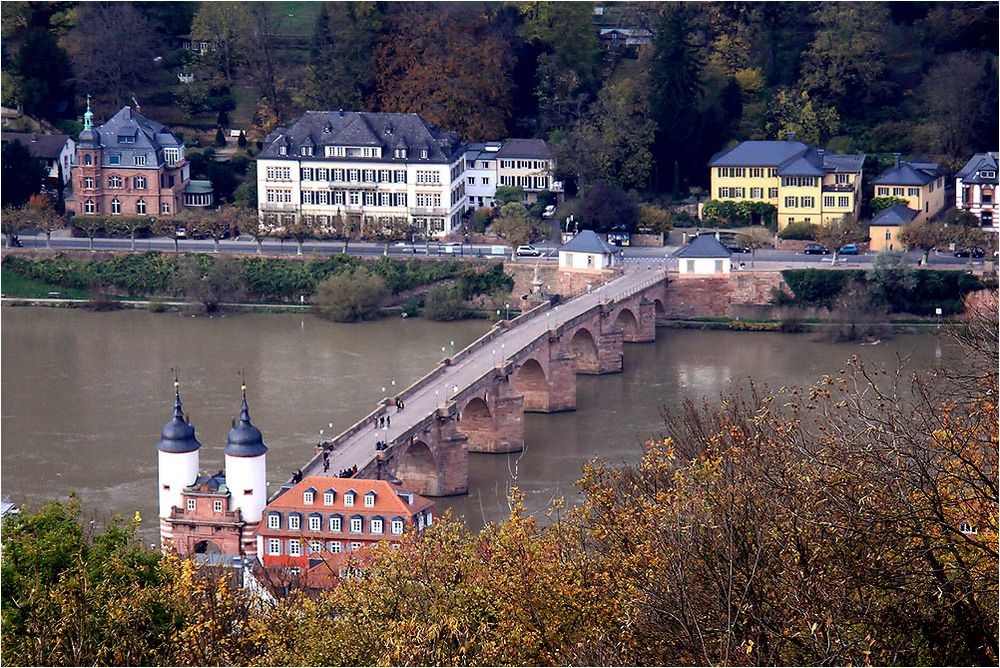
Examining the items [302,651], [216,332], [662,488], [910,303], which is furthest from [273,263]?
[302,651]

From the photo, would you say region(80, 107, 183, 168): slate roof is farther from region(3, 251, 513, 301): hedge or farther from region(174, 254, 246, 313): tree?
region(174, 254, 246, 313): tree

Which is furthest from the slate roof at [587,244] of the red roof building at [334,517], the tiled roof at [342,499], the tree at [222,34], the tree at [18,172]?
the tiled roof at [342,499]

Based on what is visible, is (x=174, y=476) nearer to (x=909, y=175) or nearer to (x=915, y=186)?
(x=915, y=186)

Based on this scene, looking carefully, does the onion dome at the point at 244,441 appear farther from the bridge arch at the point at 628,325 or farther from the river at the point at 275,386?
the bridge arch at the point at 628,325

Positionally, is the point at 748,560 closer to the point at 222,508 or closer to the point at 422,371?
the point at 222,508

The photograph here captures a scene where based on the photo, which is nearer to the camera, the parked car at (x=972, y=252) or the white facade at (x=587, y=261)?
the white facade at (x=587, y=261)

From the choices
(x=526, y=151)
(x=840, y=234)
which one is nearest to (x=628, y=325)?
(x=840, y=234)

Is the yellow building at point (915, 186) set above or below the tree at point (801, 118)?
below
